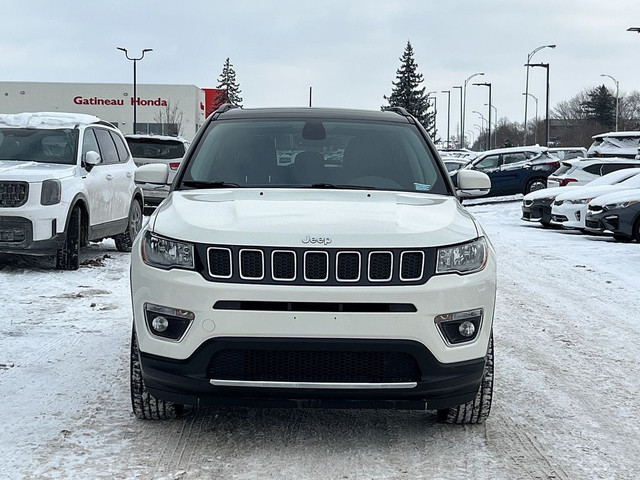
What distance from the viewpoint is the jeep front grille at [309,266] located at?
13.2 feet

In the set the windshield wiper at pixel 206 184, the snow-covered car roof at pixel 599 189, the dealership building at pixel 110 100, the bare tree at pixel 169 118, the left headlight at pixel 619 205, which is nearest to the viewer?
the windshield wiper at pixel 206 184

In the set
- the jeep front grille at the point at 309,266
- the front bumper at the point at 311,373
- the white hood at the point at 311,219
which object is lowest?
the front bumper at the point at 311,373

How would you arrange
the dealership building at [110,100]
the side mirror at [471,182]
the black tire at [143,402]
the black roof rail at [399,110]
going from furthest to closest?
the dealership building at [110,100], the black roof rail at [399,110], the side mirror at [471,182], the black tire at [143,402]

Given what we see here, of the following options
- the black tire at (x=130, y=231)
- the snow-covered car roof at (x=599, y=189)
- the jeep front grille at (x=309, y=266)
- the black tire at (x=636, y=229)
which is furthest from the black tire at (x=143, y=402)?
the snow-covered car roof at (x=599, y=189)

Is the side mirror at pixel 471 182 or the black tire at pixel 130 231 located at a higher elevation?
the side mirror at pixel 471 182

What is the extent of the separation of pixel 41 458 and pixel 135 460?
1.39 ft

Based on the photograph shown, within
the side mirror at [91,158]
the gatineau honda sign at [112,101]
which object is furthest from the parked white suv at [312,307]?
the gatineau honda sign at [112,101]

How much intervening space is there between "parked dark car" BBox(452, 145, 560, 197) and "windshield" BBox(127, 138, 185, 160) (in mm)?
12367

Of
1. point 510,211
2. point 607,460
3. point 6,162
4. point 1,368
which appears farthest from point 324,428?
point 510,211

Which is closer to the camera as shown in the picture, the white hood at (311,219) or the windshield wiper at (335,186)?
the white hood at (311,219)

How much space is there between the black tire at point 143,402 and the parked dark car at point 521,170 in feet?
81.3

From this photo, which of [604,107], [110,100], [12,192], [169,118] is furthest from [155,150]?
[604,107]

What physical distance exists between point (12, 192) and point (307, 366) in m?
6.93

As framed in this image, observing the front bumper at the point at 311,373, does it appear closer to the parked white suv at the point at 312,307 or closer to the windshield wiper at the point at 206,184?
the parked white suv at the point at 312,307
